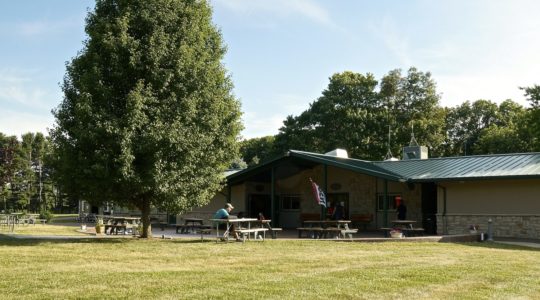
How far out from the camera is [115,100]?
15.2m

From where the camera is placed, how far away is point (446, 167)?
21438 millimetres

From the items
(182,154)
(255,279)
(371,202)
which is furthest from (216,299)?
(371,202)

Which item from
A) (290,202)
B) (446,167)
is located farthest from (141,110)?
(290,202)

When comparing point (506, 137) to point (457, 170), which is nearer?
point (457, 170)

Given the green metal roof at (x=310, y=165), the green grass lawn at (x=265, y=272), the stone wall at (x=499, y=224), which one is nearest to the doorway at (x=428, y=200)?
the stone wall at (x=499, y=224)

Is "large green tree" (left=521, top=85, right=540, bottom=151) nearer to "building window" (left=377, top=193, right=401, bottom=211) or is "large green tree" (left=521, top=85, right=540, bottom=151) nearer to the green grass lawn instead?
"building window" (left=377, top=193, right=401, bottom=211)

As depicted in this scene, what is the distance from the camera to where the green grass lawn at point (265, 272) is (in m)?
7.22

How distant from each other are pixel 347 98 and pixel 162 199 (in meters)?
28.5

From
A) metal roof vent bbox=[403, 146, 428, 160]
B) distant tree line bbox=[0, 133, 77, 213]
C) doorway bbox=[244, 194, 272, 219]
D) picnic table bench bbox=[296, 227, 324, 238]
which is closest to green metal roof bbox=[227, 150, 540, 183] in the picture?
doorway bbox=[244, 194, 272, 219]

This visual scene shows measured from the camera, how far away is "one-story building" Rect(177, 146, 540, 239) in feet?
61.2

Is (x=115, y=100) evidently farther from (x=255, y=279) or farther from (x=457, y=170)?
(x=457, y=170)

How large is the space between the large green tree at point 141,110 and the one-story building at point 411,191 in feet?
22.9

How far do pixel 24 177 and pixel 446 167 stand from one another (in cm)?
4536

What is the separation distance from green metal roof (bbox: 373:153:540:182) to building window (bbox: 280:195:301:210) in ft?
18.5
